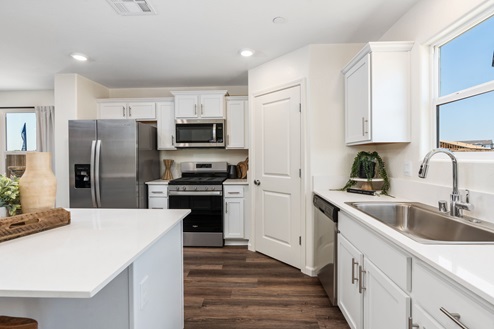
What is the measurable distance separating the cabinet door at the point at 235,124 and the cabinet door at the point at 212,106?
0.38 ft

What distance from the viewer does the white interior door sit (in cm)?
287

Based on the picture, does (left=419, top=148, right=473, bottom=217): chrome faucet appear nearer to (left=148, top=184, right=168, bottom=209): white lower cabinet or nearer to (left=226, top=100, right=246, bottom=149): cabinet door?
(left=226, top=100, right=246, bottom=149): cabinet door

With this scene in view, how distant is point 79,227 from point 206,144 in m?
2.59

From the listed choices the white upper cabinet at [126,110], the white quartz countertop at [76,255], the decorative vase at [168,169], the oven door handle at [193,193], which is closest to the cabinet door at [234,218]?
the oven door handle at [193,193]

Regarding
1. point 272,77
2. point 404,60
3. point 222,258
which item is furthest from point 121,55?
point 404,60

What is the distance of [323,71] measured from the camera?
2.74 meters

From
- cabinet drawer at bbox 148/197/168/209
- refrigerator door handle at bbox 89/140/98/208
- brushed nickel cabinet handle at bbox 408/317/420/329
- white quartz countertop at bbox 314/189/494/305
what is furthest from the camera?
cabinet drawer at bbox 148/197/168/209

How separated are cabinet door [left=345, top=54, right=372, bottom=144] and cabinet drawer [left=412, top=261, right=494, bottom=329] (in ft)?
4.40

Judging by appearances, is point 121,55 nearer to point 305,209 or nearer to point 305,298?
point 305,209

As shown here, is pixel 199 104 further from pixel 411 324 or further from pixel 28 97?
pixel 411 324

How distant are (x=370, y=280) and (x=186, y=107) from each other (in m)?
3.30

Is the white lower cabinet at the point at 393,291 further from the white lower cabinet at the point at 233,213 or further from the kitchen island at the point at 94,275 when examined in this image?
the white lower cabinet at the point at 233,213

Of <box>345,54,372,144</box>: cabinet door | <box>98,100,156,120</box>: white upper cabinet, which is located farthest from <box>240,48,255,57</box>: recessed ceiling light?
<box>98,100,156,120</box>: white upper cabinet

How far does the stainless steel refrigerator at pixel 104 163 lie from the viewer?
3.42m
